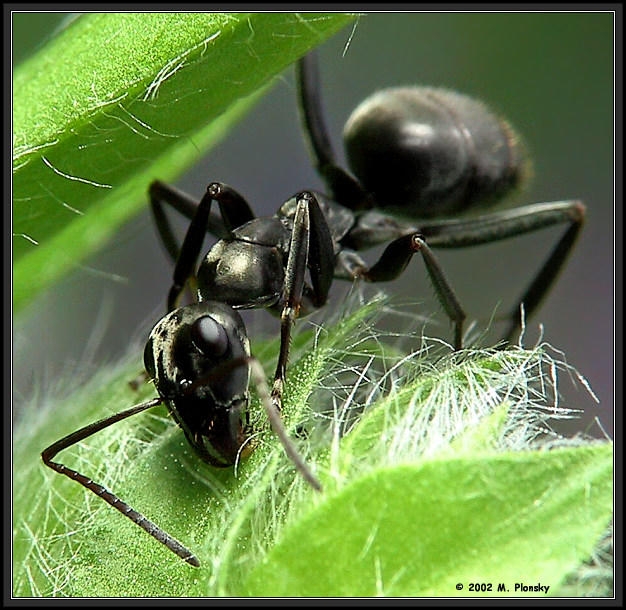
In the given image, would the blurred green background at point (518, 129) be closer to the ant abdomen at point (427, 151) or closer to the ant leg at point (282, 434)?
the ant abdomen at point (427, 151)

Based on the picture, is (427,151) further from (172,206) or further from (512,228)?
(172,206)

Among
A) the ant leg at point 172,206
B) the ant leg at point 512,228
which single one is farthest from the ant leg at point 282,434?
the ant leg at point 512,228

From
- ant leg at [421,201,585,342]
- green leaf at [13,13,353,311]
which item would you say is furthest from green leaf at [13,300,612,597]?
ant leg at [421,201,585,342]

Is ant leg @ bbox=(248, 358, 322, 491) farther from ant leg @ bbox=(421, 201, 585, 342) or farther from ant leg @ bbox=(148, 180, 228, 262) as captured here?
ant leg @ bbox=(421, 201, 585, 342)

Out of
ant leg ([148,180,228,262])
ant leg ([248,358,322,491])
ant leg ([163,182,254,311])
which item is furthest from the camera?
ant leg ([148,180,228,262])

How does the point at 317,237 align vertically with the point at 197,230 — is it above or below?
below

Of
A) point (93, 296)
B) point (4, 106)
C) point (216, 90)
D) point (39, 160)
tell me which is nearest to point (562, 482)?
point (216, 90)

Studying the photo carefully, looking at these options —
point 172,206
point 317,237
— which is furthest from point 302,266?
point 172,206
